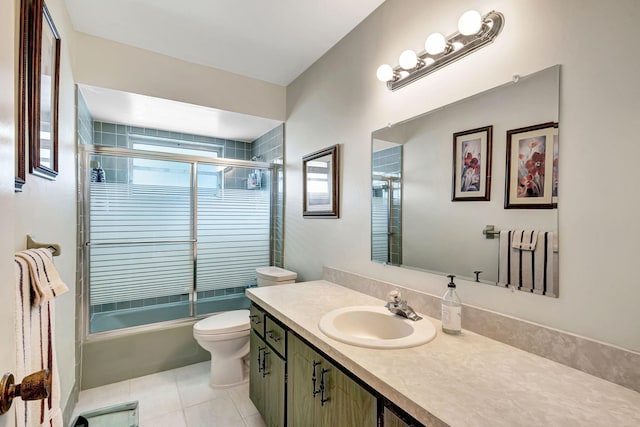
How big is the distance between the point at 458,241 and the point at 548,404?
2.29 feet

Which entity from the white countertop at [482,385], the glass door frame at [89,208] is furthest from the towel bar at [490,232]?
the glass door frame at [89,208]

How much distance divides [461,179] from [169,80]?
230cm

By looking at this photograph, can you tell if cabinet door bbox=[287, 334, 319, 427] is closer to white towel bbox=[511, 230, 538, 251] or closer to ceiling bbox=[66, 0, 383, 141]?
white towel bbox=[511, 230, 538, 251]

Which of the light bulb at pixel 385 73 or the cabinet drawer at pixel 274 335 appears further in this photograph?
the light bulb at pixel 385 73

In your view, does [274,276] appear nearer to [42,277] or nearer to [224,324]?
[224,324]

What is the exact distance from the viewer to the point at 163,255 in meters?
2.67

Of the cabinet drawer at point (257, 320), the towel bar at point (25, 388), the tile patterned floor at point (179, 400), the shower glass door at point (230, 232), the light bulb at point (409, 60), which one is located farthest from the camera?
the shower glass door at point (230, 232)

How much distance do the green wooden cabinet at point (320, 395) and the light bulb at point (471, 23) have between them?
1.41 metres

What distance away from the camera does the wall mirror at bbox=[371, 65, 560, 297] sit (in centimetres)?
111

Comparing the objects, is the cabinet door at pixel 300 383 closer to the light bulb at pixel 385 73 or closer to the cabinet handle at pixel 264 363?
the cabinet handle at pixel 264 363

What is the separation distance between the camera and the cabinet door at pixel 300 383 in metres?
1.26


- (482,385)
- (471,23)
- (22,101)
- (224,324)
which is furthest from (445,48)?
(224,324)

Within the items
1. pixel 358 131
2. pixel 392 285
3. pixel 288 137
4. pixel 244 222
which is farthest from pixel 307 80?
pixel 392 285

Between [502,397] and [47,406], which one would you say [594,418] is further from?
[47,406]
